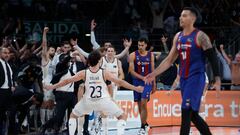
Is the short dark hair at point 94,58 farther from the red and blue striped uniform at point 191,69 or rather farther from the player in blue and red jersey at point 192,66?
the red and blue striped uniform at point 191,69

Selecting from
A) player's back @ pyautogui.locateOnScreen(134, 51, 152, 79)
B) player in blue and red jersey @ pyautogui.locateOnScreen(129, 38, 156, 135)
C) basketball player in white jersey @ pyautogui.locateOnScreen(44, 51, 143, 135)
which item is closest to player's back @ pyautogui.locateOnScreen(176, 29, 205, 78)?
basketball player in white jersey @ pyautogui.locateOnScreen(44, 51, 143, 135)

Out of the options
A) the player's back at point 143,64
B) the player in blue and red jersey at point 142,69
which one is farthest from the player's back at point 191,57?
the player's back at point 143,64

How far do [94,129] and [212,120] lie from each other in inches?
214

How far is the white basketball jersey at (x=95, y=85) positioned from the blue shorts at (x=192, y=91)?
8.39ft

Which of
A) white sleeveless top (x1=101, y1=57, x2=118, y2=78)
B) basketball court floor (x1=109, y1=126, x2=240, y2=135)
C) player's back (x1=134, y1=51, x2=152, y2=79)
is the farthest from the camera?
basketball court floor (x1=109, y1=126, x2=240, y2=135)

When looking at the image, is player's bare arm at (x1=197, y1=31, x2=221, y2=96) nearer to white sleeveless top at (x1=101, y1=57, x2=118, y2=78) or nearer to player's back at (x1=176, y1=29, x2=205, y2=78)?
player's back at (x1=176, y1=29, x2=205, y2=78)

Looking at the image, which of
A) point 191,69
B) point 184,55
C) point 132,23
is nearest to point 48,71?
point 184,55

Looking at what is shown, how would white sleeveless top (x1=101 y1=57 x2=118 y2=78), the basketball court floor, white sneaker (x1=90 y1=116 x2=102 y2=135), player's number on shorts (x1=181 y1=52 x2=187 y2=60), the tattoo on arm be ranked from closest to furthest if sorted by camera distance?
the tattoo on arm → player's number on shorts (x1=181 y1=52 x2=187 y2=60) → white sneaker (x1=90 y1=116 x2=102 y2=135) → white sleeveless top (x1=101 y1=57 x2=118 y2=78) → the basketball court floor

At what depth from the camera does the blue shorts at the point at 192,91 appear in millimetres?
9391

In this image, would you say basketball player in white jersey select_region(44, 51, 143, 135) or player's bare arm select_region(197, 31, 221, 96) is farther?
basketball player in white jersey select_region(44, 51, 143, 135)

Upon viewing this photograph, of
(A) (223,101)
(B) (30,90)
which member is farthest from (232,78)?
(B) (30,90)

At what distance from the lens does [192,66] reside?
31.5 ft

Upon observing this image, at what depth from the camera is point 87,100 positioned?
1181 centimetres

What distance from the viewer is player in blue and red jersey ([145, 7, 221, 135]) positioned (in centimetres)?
938
